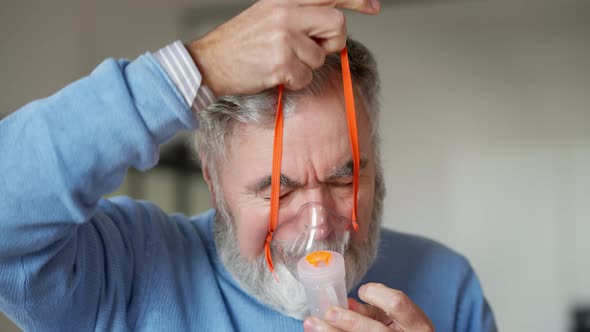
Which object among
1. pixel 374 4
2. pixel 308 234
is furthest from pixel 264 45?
pixel 308 234

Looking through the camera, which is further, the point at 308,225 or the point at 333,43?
the point at 308,225

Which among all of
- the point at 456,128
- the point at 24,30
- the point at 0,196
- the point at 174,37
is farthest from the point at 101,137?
the point at 456,128

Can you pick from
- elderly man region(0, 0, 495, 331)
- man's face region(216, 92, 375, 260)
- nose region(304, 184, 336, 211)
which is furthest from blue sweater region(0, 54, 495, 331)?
nose region(304, 184, 336, 211)

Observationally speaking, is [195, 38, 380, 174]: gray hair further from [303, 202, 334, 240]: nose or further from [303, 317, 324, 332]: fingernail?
[303, 317, 324, 332]: fingernail

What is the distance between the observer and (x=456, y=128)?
3.99 m

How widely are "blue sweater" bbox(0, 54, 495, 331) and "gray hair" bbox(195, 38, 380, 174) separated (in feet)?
0.69

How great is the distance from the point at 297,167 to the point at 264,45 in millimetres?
321

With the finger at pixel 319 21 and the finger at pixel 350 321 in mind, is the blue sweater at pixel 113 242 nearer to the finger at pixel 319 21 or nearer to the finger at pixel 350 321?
the finger at pixel 319 21

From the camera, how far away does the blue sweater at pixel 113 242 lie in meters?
0.81

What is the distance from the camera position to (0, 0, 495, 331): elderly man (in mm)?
814

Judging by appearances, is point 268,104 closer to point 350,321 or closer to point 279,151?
point 279,151

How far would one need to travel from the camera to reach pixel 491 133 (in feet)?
12.9

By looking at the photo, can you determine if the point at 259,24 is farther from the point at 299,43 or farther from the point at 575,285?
the point at 575,285

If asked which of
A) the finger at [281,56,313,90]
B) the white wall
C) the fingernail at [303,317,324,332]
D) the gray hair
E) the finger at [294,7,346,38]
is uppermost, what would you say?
the finger at [294,7,346,38]
